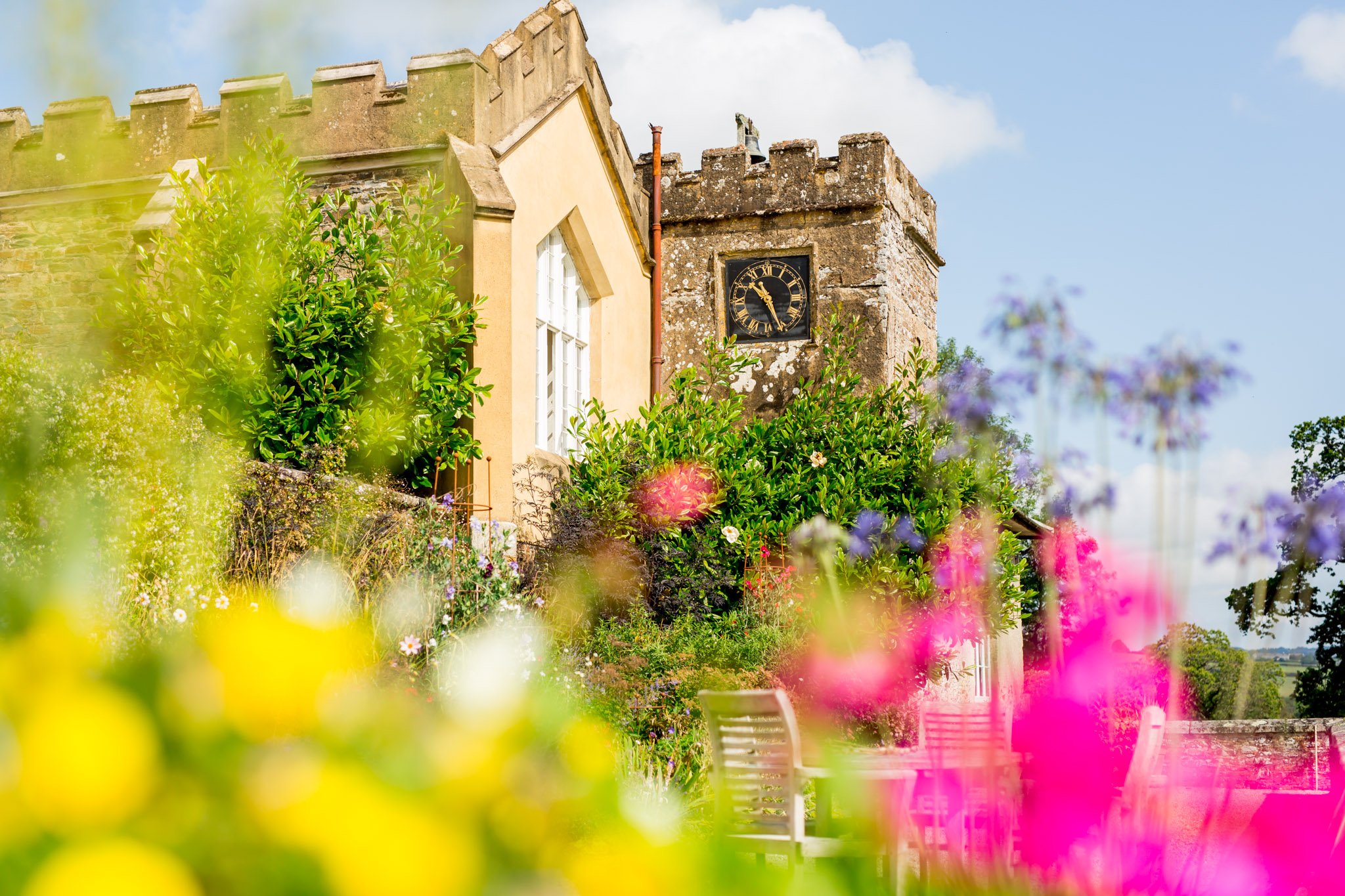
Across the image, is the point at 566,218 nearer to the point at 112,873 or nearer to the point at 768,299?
the point at 768,299

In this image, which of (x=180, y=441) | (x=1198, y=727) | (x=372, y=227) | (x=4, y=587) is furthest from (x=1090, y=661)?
(x=372, y=227)

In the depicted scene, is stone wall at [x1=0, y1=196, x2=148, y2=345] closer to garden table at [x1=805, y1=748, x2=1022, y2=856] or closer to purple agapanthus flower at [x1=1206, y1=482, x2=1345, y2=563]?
garden table at [x1=805, y1=748, x2=1022, y2=856]

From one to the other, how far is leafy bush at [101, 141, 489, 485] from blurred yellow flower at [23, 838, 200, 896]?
858cm

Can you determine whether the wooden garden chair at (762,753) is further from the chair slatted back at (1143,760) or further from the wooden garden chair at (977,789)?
the chair slatted back at (1143,760)

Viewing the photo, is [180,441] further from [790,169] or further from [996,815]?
[790,169]

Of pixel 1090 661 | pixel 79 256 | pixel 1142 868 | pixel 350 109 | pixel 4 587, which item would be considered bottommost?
pixel 1142 868

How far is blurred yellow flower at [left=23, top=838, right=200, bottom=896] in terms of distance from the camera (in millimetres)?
372

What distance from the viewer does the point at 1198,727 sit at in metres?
8.91

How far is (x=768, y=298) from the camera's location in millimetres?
14492

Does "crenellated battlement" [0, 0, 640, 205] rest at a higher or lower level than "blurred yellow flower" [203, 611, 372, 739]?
higher

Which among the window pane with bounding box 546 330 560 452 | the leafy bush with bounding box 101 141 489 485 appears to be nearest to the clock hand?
the window pane with bounding box 546 330 560 452

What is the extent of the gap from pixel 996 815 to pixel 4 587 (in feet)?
3.40

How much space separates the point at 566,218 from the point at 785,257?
3.00 m

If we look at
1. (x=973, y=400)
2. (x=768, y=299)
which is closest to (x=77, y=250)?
(x=973, y=400)
